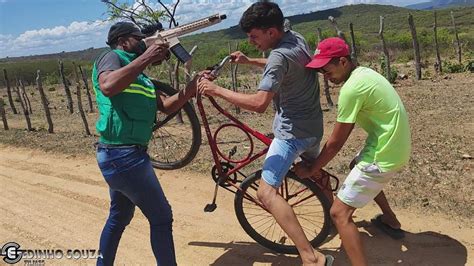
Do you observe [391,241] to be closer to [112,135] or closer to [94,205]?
[112,135]

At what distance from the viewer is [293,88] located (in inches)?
120

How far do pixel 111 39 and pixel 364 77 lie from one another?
1.62m

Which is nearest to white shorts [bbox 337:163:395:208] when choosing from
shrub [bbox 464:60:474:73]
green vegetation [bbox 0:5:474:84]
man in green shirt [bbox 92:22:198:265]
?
man in green shirt [bbox 92:22:198:265]

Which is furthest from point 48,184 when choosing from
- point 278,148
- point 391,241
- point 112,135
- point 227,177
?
point 391,241

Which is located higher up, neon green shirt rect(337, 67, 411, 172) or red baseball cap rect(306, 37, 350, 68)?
red baseball cap rect(306, 37, 350, 68)

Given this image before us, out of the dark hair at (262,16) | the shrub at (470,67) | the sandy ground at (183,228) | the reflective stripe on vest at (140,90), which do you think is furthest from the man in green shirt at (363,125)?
the shrub at (470,67)

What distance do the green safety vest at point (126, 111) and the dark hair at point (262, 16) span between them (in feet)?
2.52

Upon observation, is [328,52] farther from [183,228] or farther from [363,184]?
[183,228]

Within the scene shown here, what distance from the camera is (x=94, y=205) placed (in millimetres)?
5199

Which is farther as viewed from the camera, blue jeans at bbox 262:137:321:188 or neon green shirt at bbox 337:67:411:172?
blue jeans at bbox 262:137:321:188

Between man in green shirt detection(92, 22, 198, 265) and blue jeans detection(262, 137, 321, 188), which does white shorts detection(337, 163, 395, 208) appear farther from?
man in green shirt detection(92, 22, 198, 265)

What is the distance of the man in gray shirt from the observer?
2.84 meters

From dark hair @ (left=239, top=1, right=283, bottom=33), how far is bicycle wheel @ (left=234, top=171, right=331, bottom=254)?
4.02 ft

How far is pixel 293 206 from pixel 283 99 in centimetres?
117
